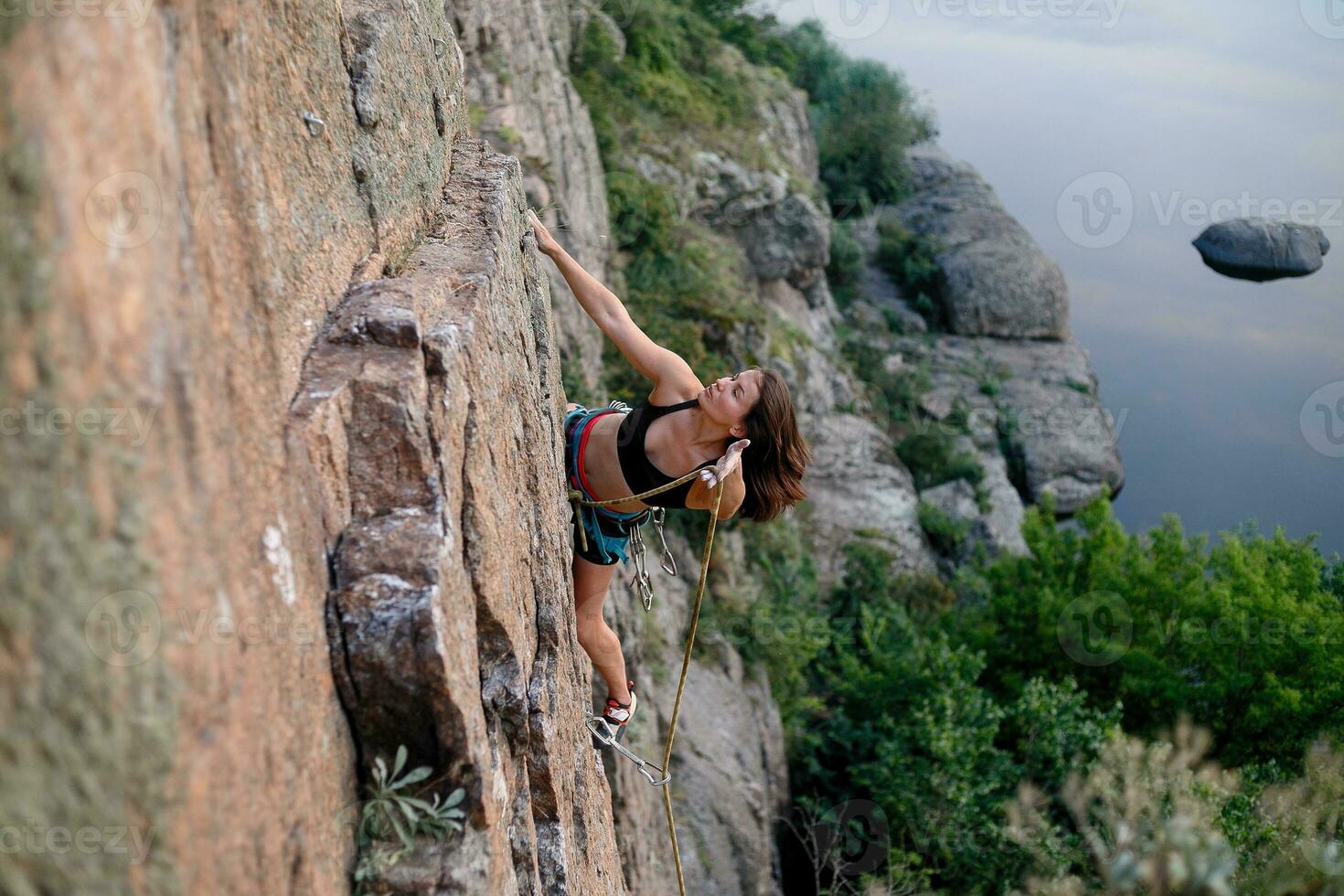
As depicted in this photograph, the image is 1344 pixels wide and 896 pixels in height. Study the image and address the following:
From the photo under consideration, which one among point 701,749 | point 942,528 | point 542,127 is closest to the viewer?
point 542,127

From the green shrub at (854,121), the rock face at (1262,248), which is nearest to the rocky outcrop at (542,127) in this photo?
the green shrub at (854,121)

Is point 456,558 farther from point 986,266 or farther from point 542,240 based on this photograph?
point 986,266

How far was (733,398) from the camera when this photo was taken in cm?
453

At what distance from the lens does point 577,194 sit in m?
12.4

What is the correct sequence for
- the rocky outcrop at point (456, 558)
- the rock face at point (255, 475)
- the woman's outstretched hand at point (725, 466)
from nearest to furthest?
the rock face at point (255, 475)
the rocky outcrop at point (456, 558)
the woman's outstretched hand at point (725, 466)

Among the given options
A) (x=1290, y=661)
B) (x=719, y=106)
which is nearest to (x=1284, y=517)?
(x=1290, y=661)

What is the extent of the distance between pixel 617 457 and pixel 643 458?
18cm

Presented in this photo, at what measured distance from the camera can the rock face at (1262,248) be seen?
2791 cm

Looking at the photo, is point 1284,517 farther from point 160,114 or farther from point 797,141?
point 160,114

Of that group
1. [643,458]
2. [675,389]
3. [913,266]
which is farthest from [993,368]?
[643,458]

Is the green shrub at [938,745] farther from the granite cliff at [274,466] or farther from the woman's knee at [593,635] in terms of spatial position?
the granite cliff at [274,466]

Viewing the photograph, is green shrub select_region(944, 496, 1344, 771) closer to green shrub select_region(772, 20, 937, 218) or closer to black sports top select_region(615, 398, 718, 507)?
black sports top select_region(615, 398, 718, 507)

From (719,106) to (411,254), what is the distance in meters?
18.7

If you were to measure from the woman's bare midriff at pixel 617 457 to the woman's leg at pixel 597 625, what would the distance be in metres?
0.41
